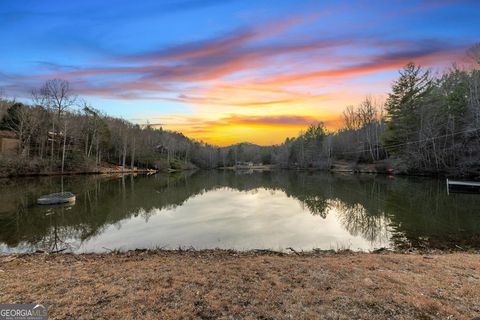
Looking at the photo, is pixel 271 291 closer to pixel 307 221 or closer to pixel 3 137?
pixel 307 221

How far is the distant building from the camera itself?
49156 millimetres

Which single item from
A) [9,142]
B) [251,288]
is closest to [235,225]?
[251,288]

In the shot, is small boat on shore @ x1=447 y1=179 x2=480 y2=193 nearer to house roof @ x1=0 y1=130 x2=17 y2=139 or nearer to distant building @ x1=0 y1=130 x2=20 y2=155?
distant building @ x1=0 y1=130 x2=20 y2=155

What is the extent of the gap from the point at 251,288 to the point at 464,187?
33304 mm

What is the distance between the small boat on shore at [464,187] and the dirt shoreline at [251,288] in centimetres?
2641

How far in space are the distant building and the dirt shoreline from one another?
52109mm

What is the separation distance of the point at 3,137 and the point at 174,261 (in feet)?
190

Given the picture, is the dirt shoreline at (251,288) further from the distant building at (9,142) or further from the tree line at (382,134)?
the distant building at (9,142)

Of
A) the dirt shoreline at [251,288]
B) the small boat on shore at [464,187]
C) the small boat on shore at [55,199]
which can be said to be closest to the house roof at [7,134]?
the small boat on shore at [55,199]

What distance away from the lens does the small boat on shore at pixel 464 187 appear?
29.1 meters

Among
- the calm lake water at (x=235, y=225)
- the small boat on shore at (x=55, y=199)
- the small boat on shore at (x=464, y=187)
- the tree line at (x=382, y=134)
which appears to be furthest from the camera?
the tree line at (x=382, y=134)

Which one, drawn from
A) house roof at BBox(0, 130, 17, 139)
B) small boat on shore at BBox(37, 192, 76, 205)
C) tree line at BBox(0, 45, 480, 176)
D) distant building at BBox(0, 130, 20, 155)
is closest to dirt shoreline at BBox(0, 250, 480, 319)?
small boat on shore at BBox(37, 192, 76, 205)

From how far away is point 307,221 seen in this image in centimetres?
1719

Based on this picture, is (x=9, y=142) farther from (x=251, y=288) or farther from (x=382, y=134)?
(x=382, y=134)
